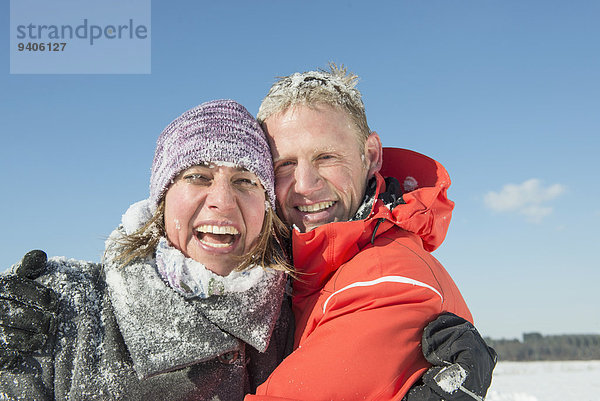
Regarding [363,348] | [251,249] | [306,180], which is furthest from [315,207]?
[363,348]

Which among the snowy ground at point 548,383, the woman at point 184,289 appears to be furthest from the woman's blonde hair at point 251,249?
the snowy ground at point 548,383

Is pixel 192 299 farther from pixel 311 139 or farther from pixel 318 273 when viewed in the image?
pixel 311 139

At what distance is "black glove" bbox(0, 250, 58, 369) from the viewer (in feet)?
6.18

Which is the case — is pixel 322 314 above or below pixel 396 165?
below

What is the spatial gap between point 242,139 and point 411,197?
96cm

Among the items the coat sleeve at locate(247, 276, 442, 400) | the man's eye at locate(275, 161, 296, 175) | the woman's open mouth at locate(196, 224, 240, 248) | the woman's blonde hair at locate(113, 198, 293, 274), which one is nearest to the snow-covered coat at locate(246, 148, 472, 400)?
the coat sleeve at locate(247, 276, 442, 400)

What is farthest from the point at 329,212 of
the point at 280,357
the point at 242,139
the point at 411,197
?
the point at 280,357

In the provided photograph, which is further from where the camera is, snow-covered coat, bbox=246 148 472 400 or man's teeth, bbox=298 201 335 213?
man's teeth, bbox=298 201 335 213

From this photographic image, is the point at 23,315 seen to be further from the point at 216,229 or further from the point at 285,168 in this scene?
the point at 285,168

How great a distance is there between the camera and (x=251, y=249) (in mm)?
2377

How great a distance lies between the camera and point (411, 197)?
2.54 m

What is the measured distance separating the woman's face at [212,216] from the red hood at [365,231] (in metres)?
0.30

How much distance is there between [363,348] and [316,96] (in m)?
1.51

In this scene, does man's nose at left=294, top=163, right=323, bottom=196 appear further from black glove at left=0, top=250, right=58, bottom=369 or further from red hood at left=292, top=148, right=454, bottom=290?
black glove at left=0, top=250, right=58, bottom=369
